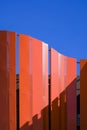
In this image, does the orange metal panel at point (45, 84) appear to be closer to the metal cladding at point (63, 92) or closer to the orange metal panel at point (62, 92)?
the metal cladding at point (63, 92)

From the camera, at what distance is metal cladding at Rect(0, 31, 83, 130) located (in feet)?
24.7

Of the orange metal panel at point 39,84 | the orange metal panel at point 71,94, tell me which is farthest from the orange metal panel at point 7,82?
the orange metal panel at point 71,94

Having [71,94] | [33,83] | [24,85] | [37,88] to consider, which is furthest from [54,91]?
[24,85]

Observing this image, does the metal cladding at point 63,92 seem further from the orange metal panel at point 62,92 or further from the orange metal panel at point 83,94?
the orange metal panel at point 83,94

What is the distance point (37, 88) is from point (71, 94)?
281cm

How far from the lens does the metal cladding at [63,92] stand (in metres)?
10.0

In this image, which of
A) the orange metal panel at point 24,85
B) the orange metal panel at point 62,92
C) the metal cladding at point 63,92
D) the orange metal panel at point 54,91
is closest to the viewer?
the orange metal panel at point 24,85

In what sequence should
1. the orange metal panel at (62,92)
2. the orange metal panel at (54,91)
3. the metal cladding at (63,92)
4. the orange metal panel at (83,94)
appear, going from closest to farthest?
the orange metal panel at (54,91), the metal cladding at (63,92), the orange metal panel at (62,92), the orange metal panel at (83,94)

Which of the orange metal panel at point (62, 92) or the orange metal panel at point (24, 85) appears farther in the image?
the orange metal panel at point (62, 92)

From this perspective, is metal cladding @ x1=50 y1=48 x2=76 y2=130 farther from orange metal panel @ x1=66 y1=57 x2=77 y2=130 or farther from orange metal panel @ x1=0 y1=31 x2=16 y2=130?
orange metal panel @ x1=0 y1=31 x2=16 y2=130

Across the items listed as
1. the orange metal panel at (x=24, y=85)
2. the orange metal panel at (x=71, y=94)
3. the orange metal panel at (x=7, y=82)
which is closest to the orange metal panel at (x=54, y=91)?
the orange metal panel at (x=71, y=94)

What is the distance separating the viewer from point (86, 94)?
1114 centimetres

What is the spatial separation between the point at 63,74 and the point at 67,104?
0.98 meters

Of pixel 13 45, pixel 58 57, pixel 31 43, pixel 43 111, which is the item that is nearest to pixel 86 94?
pixel 58 57
